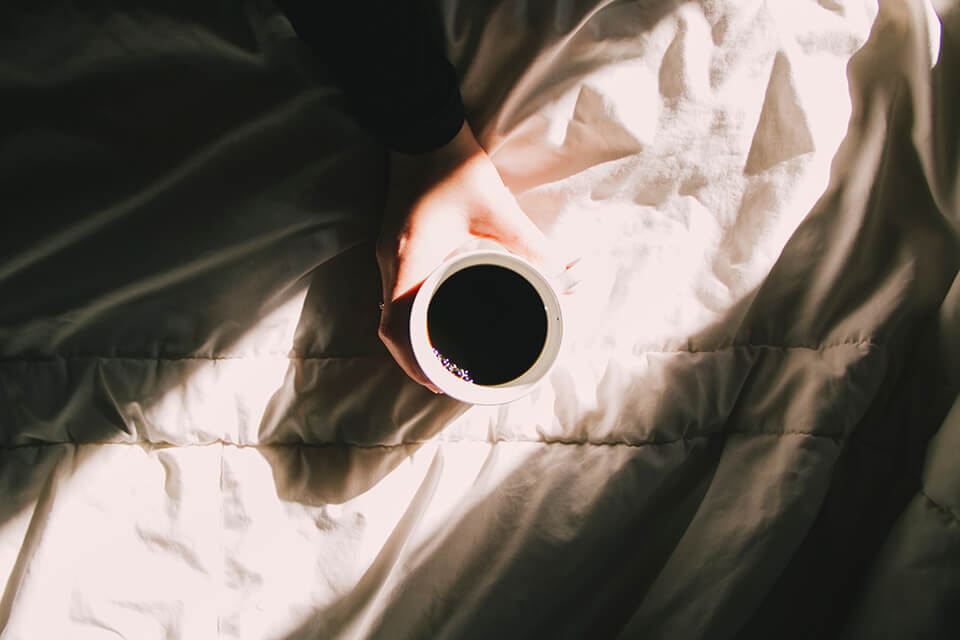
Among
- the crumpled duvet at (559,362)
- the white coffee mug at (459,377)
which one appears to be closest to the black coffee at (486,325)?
the white coffee mug at (459,377)

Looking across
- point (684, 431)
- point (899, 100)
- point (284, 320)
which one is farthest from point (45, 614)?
point (899, 100)

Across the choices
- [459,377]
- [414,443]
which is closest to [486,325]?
[459,377]

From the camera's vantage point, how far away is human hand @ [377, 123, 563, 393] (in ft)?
1.85

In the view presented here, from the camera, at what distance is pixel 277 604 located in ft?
1.90

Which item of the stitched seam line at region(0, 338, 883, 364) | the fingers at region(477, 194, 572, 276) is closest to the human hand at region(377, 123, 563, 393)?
the fingers at region(477, 194, 572, 276)

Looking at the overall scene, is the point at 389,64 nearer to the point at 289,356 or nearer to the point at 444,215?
the point at 444,215

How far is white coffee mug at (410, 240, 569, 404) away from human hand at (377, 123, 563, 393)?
0.24ft

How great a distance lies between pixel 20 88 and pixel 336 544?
0.57m

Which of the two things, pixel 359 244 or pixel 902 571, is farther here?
pixel 359 244

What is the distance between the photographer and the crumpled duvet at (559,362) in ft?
1.91

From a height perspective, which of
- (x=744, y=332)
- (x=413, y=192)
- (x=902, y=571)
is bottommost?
(x=902, y=571)

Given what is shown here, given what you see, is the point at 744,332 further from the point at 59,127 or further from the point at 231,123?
the point at 59,127

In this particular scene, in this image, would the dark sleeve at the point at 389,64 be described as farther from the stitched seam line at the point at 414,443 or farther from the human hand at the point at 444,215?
the stitched seam line at the point at 414,443

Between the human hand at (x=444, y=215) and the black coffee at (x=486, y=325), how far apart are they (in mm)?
60
